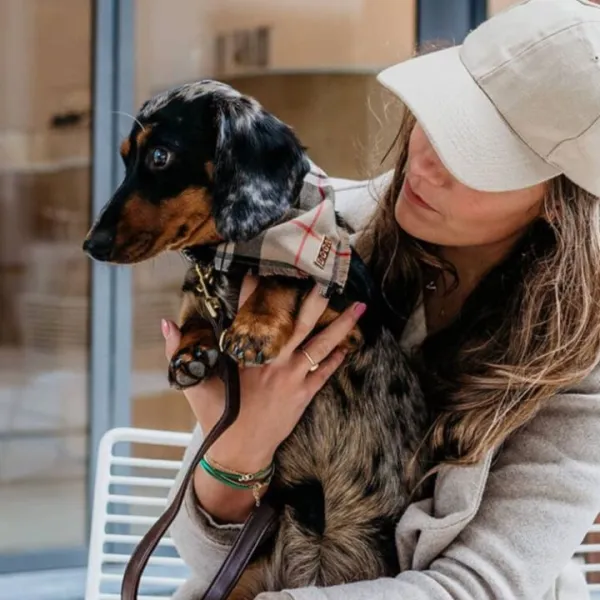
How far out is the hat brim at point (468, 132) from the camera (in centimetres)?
112

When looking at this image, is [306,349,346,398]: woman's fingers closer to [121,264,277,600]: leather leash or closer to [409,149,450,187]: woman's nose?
[121,264,277,600]: leather leash

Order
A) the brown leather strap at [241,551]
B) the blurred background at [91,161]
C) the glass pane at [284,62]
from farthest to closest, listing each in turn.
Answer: the glass pane at [284,62] < the blurred background at [91,161] < the brown leather strap at [241,551]

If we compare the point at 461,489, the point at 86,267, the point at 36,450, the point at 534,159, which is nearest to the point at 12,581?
the point at 36,450

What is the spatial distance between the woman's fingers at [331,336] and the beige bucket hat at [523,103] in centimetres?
22

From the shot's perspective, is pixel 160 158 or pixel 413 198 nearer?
pixel 160 158

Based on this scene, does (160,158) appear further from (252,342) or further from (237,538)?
(237,538)

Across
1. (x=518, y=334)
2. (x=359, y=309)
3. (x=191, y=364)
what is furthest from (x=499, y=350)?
(x=191, y=364)

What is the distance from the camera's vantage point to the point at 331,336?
1.20m

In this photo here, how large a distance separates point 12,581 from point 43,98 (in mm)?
1479

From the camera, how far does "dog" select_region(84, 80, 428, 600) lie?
1090 mm

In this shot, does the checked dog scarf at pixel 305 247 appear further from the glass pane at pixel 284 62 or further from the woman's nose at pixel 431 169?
the glass pane at pixel 284 62

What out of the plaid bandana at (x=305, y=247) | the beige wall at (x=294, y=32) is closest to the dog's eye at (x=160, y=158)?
the plaid bandana at (x=305, y=247)

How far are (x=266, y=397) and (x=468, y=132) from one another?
0.43m

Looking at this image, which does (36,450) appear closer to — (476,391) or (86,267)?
(86,267)
